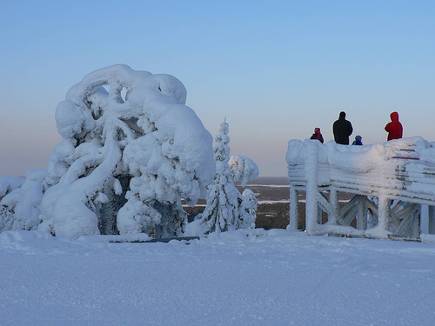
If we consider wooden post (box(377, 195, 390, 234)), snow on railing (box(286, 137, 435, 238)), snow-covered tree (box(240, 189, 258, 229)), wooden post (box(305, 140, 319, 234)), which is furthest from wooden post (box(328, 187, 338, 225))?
snow-covered tree (box(240, 189, 258, 229))

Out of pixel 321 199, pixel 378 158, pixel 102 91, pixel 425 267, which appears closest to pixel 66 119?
pixel 102 91

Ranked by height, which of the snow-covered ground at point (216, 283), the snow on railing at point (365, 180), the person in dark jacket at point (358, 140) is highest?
the person in dark jacket at point (358, 140)

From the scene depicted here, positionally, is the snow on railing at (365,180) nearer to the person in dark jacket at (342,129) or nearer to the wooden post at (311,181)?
the wooden post at (311,181)

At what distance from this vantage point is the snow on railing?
1211 centimetres

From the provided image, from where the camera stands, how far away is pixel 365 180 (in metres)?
13.5

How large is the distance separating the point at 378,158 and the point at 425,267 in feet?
14.2

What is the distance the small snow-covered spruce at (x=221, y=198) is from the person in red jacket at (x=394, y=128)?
1439 cm

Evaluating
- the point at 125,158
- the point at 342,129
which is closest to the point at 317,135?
the point at 342,129

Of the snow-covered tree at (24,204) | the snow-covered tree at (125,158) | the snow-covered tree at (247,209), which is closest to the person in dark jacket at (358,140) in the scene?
the snow-covered tree at (125,158)

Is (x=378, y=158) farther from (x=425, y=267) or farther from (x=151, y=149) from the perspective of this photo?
(x=151, y=149)

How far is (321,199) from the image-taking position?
14648 mm

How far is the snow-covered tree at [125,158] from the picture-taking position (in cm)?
1589

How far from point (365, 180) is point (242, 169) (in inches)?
729

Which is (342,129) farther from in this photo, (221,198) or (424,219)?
(221,198)
